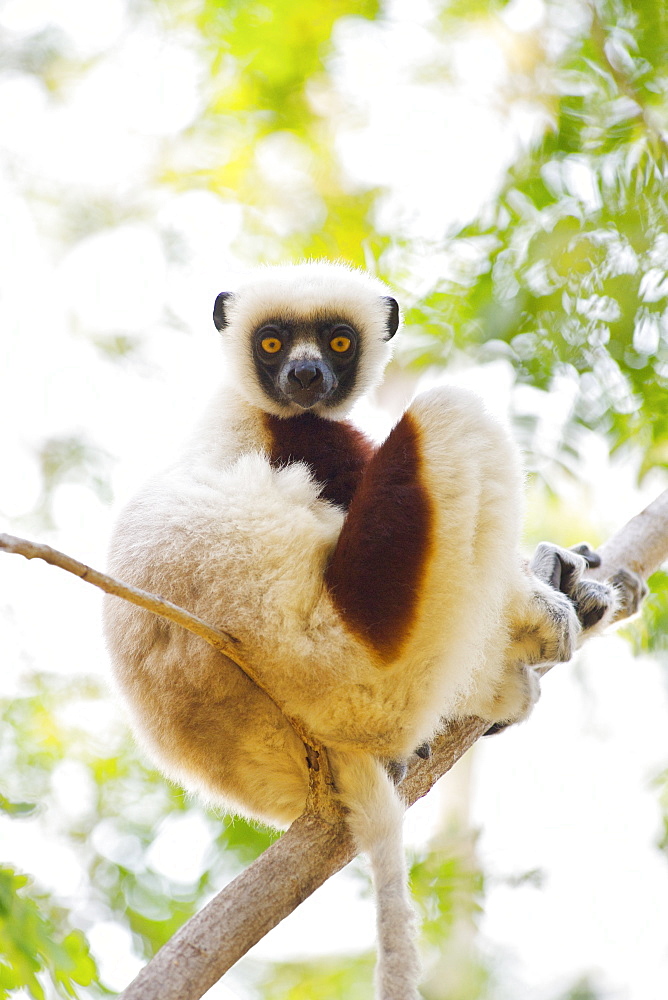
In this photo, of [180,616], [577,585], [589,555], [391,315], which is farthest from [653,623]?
[180,616]

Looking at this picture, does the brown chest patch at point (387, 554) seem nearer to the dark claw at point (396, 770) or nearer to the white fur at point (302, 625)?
the white fur at point (302, 625)

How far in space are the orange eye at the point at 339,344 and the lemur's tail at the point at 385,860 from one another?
2.09 m

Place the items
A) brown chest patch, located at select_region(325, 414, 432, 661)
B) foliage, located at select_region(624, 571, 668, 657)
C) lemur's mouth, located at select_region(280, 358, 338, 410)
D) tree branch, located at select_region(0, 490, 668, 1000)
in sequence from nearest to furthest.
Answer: tree branch, located at select_region(0, 490, 668, 1000) → brown chest patch, located at select_region(325, 414, 432, 661) → lemur's mouth, located at select_region(280, 358, 338, 410) → foliage, located at select_region(624, 571, 668, 657)

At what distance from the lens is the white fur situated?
3176 millimetres

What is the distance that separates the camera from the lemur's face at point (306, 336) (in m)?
4.18

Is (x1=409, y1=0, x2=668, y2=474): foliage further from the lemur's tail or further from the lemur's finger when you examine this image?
the lemur's tail

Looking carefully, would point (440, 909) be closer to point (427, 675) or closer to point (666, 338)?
point (427, 675)

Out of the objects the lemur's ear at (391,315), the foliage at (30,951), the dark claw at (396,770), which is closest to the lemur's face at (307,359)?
the lemur's ear at (391,315)

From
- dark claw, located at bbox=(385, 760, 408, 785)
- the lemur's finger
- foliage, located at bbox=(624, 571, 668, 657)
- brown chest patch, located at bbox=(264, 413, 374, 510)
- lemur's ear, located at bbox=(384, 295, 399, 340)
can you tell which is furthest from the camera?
foliage, located at bbox=(624, 571, 668, 657)

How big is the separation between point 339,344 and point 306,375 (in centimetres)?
52

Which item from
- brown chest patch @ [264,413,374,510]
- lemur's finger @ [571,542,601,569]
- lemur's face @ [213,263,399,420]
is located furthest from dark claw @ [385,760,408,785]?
lemur's face @ [213,263,399,420]

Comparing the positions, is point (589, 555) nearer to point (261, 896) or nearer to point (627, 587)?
point (627, 587)

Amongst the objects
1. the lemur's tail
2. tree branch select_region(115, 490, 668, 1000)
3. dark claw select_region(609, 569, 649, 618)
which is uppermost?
dark claw select_region(609, 569, 649, 618)

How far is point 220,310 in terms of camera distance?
4.75m
